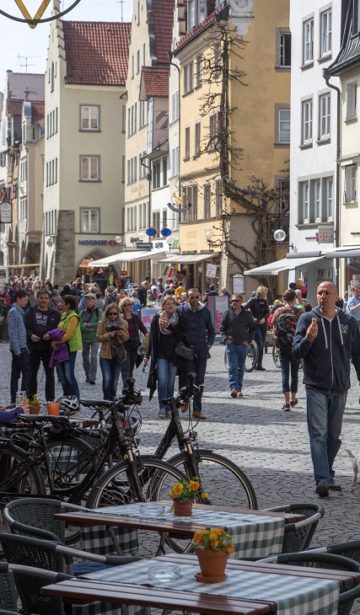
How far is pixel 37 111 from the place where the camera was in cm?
12150

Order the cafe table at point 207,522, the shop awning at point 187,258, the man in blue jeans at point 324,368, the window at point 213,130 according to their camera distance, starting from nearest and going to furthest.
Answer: the cafe table at point 207,522
the man in blue jeans at point 324,368
the window at point 213,130
the shop awning at point 187,258

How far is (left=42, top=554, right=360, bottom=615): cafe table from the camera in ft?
17.2

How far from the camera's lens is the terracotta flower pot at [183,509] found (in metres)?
7.19

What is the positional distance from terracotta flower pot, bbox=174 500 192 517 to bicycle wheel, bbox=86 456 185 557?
8.15 feet

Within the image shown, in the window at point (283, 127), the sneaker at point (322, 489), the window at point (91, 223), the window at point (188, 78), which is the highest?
the window at point (188, 78)

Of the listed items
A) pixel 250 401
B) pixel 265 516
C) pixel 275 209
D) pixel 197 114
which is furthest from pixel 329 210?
pixel 265 516

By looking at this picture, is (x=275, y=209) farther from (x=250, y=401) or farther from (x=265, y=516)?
(x=265, y=516)

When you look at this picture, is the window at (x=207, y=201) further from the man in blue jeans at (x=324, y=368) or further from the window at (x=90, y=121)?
the man in blue jeans at (x=324, y=368)

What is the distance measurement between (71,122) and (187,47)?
94.6 ft

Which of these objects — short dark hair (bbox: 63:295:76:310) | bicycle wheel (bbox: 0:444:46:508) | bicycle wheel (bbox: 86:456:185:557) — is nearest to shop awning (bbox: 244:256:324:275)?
short dark hair (bbox: 63:295:76:310)

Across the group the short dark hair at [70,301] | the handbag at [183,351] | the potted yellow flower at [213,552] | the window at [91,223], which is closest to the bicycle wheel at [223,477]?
the potted yellow flower at [213,552]

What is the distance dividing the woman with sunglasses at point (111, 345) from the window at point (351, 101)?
28295 millimetres

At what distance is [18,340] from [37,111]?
330ft

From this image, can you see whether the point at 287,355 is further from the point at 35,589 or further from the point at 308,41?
the point at 308,41
